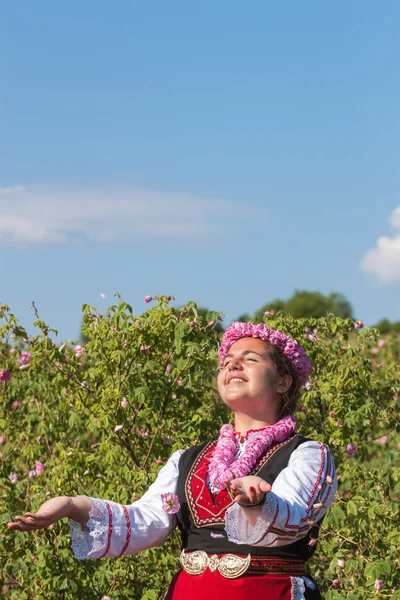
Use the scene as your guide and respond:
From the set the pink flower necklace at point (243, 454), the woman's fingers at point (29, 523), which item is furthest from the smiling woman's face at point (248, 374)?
the woman's fingers at point (29, 523)

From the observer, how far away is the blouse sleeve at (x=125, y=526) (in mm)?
2891

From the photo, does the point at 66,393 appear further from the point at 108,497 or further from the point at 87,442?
the point at 87,442

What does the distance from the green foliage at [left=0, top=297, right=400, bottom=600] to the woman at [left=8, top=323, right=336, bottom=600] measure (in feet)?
3.58

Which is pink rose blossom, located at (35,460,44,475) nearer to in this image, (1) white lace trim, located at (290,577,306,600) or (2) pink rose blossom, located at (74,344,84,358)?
(2) pink rose blossom, located at (74,344,84,358)

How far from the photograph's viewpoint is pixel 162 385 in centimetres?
452

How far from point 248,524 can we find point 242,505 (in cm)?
8

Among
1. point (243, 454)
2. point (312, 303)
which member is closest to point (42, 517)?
point (243, 454)

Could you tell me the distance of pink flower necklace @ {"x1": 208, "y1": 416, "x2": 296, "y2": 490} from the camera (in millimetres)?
2863

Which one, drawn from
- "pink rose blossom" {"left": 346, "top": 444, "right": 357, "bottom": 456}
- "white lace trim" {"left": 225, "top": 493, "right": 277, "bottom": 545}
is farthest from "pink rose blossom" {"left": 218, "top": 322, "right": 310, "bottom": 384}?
"pink rose blossom" {"left": 346, "top": 444, "right": 357, "bottom": 456}

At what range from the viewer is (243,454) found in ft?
9.62

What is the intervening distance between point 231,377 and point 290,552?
0.59 metres

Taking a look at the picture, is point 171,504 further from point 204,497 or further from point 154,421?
point 154,421

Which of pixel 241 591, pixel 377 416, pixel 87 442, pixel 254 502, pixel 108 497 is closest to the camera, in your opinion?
pixel 254 502

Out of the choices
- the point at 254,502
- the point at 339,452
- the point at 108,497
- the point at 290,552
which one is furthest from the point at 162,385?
the point at 254,502
